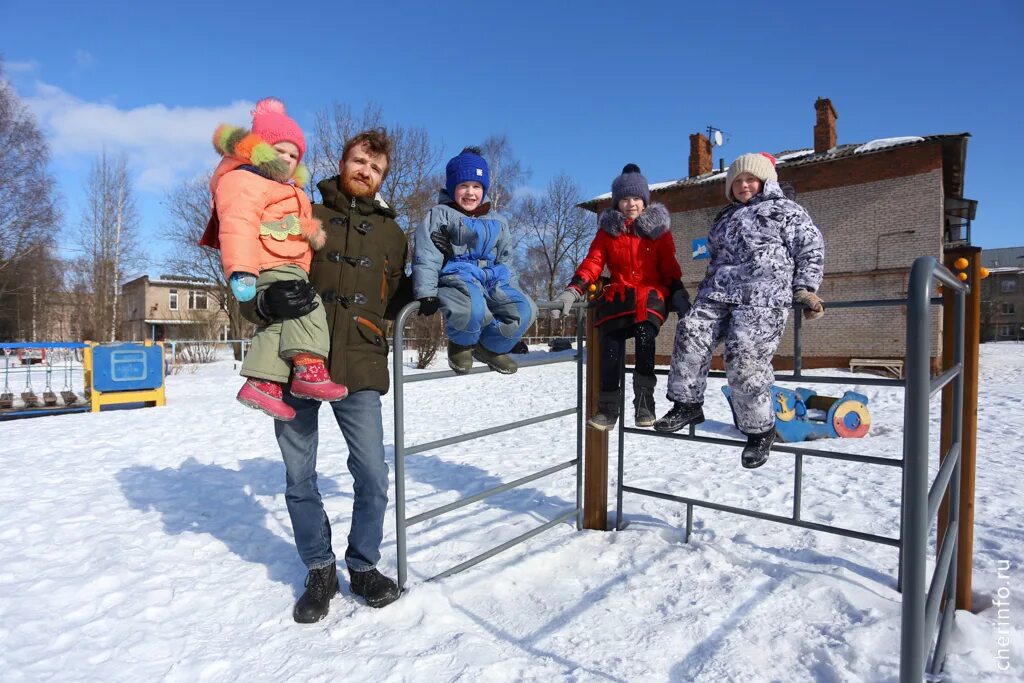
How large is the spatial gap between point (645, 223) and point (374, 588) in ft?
7.13

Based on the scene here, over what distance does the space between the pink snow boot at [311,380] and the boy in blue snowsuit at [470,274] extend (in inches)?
19.8

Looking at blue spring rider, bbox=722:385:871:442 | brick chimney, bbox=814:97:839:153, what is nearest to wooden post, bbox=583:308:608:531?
blue spring rider, bbox=722:385:871:442

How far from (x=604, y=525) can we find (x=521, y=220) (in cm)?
2676

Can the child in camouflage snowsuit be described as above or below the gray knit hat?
below

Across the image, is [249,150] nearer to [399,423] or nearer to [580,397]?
[399,423]

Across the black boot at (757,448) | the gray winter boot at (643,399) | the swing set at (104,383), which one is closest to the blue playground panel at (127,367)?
the swing set at (104,383)

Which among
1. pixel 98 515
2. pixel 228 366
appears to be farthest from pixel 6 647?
pixel 228 366

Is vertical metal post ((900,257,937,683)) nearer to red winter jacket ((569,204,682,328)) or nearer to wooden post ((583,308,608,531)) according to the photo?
red winter jacket ((569,204,682,328))

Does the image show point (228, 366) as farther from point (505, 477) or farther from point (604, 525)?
point (604, 525)

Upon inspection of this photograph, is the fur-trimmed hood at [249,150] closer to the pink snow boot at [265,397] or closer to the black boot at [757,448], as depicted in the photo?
the pink snow boot at [265,397]

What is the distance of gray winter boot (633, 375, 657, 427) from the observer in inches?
112

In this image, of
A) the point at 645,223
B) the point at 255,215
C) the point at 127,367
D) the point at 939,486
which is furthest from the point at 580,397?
the point at 127,367

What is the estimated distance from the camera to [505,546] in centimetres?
286

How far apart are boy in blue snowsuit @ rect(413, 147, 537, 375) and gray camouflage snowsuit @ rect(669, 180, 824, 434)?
80cm
